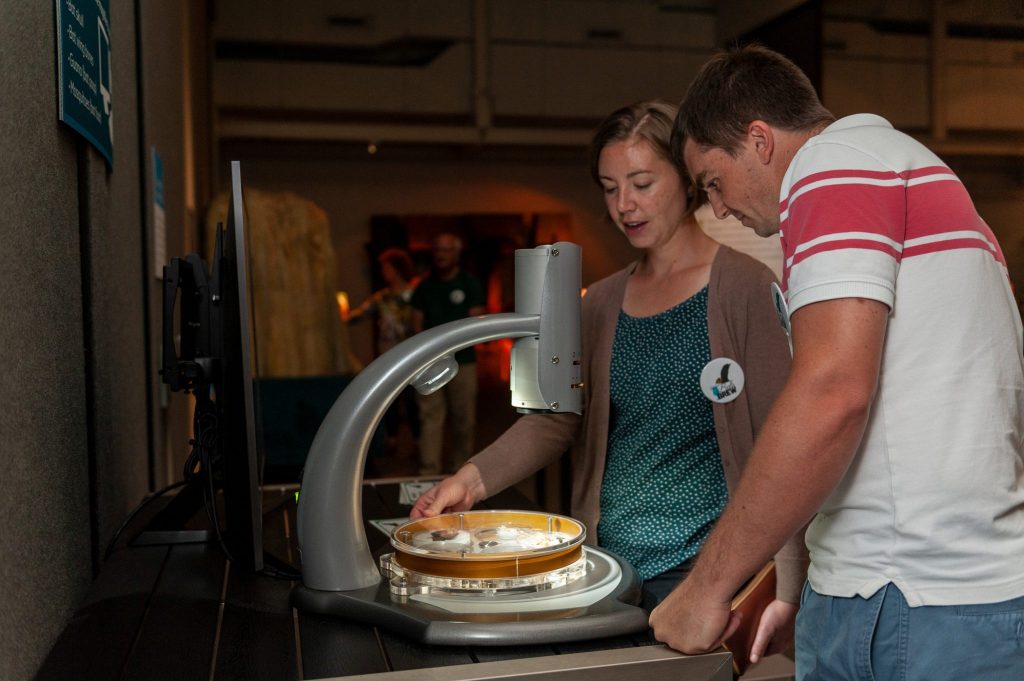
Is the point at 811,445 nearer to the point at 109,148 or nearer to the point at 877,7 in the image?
the point at 109,148

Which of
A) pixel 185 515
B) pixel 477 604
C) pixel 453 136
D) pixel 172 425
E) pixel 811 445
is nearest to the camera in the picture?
pixel 811 445

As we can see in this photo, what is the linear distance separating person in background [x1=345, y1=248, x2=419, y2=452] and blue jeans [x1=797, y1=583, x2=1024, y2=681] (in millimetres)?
4886

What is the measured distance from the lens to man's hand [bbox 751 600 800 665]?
47.8 inches

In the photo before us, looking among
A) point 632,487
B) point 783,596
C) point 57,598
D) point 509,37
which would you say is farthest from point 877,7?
point 57,598

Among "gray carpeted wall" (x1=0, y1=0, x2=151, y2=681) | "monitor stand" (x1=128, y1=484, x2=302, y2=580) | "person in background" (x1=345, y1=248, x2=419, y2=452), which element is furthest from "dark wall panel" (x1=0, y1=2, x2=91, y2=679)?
"person in background" (x1=345, y1=248, x2=419, y2=452)

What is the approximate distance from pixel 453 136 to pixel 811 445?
285 inches

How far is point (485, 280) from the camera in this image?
8875 millimetres

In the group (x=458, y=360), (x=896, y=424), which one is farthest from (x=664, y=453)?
(x=458, y=360)

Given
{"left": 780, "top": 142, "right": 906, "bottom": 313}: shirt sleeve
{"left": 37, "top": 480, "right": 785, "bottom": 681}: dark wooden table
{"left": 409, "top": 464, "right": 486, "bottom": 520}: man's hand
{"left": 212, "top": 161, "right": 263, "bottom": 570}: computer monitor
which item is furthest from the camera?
{"left": 409, "top": 464, "right": 486, "bottom": 520}: man's hand

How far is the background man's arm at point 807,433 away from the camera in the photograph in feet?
2.93

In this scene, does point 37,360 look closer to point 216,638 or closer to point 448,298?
point 216,638

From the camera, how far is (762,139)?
1.14 meters

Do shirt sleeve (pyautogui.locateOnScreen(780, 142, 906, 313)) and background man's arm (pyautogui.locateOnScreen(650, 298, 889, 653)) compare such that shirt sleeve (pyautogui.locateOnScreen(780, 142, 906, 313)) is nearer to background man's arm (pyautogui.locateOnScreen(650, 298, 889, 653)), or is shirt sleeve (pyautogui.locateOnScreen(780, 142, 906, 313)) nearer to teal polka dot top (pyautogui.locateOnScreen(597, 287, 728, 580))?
background man's arm (pyautogui.locateOnScreen(650, 298, 889, 653))

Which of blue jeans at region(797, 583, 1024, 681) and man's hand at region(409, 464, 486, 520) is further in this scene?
man's hand at region(409, 464, 486, 520)
